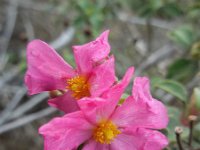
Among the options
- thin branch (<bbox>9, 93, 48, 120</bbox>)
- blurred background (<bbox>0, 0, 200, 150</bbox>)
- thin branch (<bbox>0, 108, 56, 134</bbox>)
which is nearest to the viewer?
blurred background (<bbox>0, 0, 200, 150</bbox>)

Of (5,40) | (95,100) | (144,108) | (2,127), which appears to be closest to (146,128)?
(144,108)

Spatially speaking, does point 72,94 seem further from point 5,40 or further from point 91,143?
point 5,40

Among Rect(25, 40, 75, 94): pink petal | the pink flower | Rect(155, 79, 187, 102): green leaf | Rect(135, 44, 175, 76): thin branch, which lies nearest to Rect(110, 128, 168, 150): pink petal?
the pink flower

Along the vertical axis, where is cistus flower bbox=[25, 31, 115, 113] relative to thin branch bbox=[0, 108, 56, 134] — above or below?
below

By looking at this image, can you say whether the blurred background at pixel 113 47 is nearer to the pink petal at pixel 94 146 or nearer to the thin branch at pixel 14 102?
the thin branch at pixel 14 102

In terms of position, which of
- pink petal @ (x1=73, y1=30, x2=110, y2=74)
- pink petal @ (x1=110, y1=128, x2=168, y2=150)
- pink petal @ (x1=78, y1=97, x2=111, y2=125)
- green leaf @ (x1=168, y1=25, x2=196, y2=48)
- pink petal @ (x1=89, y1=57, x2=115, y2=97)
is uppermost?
green leaf @ (x1=168, y1=25, x2=196, y2=48)

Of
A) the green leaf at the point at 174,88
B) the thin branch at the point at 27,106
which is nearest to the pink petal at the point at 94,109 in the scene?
the green leaf at the point at 174,88

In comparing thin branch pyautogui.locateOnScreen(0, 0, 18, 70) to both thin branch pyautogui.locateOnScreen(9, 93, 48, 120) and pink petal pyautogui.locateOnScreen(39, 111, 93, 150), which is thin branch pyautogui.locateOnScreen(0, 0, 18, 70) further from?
pink petal pyautogui.locateOnScreen(39, 111, 93, 150)
